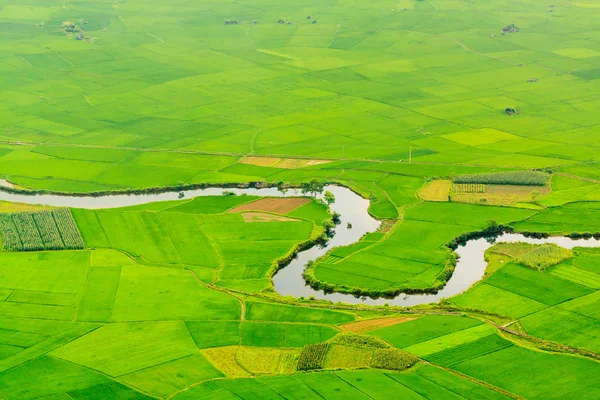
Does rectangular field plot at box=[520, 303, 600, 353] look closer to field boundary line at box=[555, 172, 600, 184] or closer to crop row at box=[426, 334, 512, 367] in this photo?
crop row at box=[426, 334, 512, 367]

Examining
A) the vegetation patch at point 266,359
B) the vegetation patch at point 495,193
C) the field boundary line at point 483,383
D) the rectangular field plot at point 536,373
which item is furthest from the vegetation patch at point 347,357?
the vegetation patch at point 495,193

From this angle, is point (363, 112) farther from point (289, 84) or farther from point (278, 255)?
point (278, 255)

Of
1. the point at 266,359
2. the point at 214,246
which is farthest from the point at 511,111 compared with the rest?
the point at 266,359

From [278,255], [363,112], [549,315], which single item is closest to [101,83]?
[363,112]

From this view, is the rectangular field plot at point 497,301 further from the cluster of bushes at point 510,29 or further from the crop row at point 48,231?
the cluster of bushes at point 510,29

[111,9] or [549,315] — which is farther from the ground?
[111,9]
